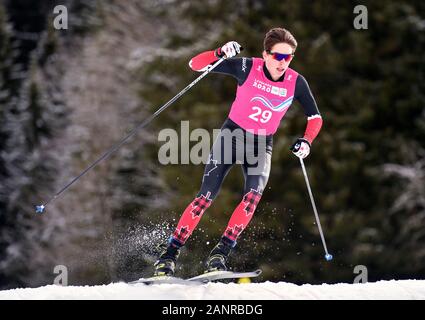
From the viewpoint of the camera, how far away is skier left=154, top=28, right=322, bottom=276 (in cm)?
731

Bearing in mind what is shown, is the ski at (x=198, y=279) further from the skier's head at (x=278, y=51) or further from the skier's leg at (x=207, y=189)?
the skier's head at (x=278, y=51)

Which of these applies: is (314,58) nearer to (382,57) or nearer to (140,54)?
(382,57)

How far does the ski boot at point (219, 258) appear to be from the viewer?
24.3 ft

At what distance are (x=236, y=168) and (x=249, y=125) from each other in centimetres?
1271

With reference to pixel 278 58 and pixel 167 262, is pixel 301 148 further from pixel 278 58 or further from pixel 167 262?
pixel 167 262

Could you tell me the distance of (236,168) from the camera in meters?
20.1

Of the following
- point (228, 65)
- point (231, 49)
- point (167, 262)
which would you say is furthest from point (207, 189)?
point (231, 49)

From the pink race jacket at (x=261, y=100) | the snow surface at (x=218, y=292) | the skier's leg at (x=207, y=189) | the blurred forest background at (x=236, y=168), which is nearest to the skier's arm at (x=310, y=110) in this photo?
the pink race jacket at (x=261, y=100)

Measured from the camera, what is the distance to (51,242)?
75.8 feet

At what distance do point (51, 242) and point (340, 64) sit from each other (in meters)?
9.66

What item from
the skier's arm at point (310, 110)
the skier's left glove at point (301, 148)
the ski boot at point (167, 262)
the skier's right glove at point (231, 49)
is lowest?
the ski boot at point (167, 262)

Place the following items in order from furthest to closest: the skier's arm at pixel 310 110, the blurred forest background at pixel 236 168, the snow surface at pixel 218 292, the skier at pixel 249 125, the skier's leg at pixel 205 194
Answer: the blurred forest background at pixel 236 168 < the skier's arm at pixel 310 110 < the skier's leg at pixel 205 194 < the skier at pixel 249 125 < the snow surface at pixel 218 292

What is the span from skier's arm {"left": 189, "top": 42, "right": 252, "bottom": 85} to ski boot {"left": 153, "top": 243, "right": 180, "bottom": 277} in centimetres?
169

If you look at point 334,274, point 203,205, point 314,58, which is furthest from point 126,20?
point 203,205
